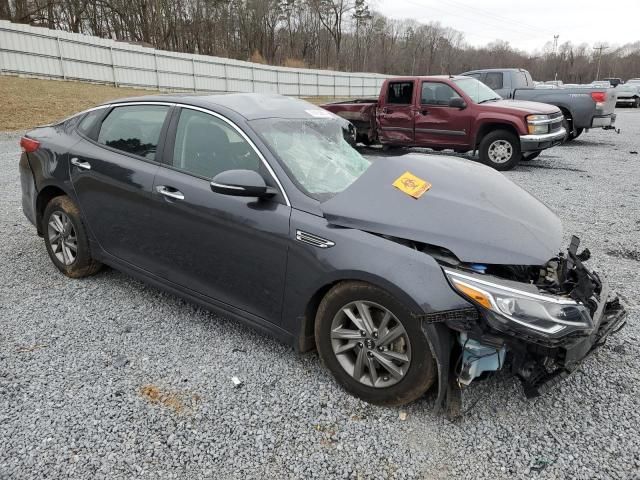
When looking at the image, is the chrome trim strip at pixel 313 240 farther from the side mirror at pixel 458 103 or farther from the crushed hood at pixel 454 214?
the side mirror at pixel 458 103

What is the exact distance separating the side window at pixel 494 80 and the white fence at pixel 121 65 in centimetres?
670

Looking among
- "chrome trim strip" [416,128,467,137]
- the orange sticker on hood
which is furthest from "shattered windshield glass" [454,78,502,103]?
the orange sticker on hood

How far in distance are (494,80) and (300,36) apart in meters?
54.9

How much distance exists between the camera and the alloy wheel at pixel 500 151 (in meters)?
9.20

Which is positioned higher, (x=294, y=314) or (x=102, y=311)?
(x=294, y=314)

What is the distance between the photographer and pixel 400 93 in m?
10.4

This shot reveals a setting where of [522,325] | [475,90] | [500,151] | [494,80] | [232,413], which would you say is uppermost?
[494,80]

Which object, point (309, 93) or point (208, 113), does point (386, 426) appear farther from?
point (309, 93)

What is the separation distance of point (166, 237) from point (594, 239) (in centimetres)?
475

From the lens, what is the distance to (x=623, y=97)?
A: 2959cm

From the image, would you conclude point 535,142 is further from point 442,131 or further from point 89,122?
point 89,122

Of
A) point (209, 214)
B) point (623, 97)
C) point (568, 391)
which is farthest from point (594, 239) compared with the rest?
point (623, 97)

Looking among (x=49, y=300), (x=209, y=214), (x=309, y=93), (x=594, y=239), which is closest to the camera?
(x=209, y=214)

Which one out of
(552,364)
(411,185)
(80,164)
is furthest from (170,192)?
(552,364)
